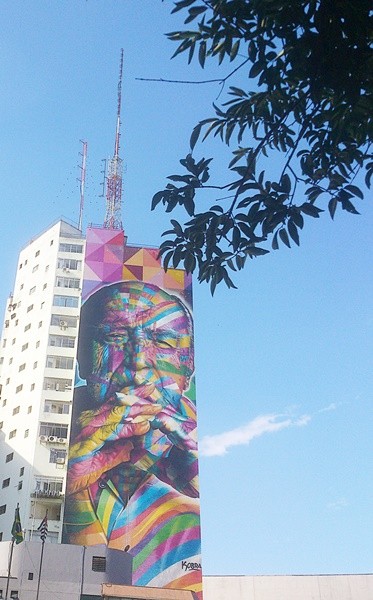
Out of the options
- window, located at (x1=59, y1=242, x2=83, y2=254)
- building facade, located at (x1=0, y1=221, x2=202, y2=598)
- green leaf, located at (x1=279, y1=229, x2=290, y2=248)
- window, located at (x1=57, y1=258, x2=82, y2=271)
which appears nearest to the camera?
Answer: green leaf, located at (x1=279, y1=229, x2=290, y2=248)

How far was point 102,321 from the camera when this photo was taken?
199ft

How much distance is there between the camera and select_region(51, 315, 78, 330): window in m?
62.1

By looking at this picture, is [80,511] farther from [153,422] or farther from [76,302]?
[76,302]

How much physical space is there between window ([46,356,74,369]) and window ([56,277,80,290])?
23.3 feet

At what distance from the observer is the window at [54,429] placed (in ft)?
187

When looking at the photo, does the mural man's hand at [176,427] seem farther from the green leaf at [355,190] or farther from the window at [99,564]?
the green leaf at [355,190]

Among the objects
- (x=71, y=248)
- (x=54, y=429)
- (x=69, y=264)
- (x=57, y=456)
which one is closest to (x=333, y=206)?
(x=57, y=456)

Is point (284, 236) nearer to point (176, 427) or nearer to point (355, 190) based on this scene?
point (355, 190)

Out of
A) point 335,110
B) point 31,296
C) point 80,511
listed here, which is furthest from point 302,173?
point 31,296

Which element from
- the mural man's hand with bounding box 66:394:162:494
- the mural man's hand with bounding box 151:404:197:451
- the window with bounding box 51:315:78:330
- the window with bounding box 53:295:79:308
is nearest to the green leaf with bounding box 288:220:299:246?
the mural man's hand with bounding box 66:394:162:494

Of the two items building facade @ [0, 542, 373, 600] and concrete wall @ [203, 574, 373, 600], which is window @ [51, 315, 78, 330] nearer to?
building facade @ [0, 542, 373, 600]

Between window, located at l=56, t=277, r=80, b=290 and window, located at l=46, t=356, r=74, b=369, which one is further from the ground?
window, located at l=56, t=277, r=80, b=290

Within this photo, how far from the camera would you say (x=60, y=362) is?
60.5 metres

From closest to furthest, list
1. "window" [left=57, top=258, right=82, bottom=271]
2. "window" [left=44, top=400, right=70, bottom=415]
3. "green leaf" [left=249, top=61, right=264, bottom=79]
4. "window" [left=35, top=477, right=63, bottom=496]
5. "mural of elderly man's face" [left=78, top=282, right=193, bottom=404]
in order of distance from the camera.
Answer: "green leaf" [left=249, top=61, right=264, bottom=79] → "window" [left=35, top=477, right=63, bottom=496] → "window" [left=44, top=400, right=70, bottom=415] → "mural of elderly man's face" [left=78, top=282, right=193, bottom=404] → "window" [left=57, top=258, right=82, bottom=271]
